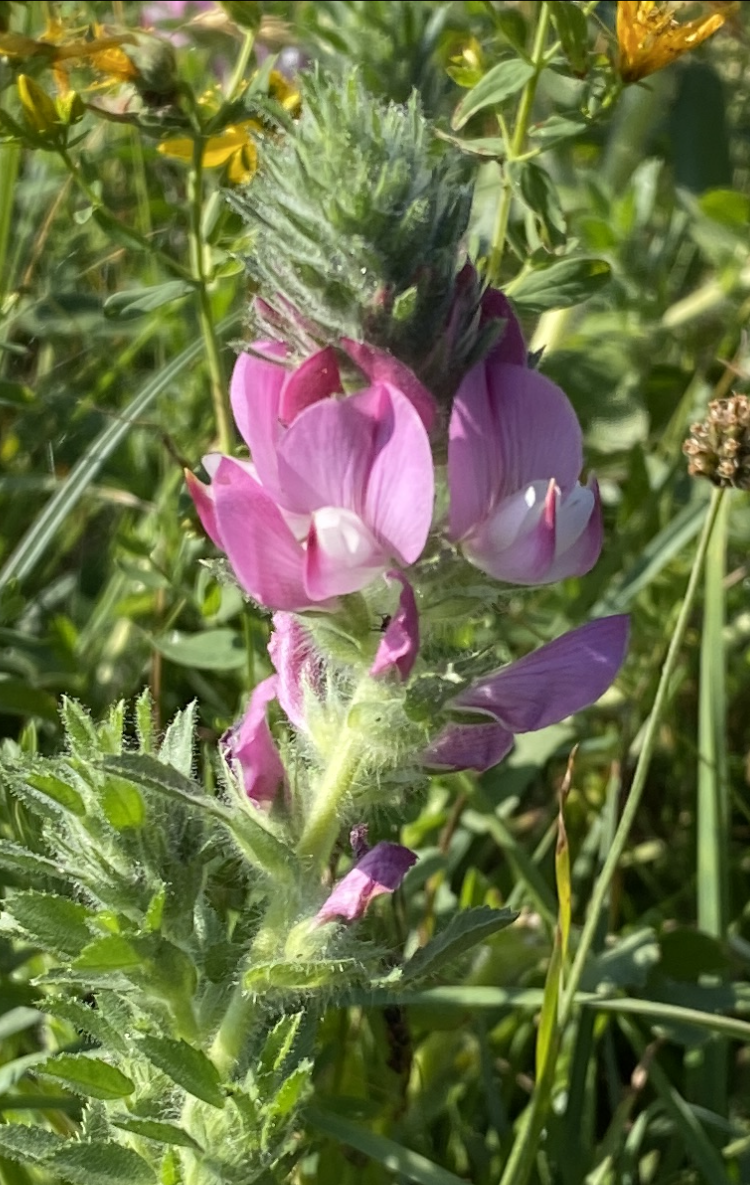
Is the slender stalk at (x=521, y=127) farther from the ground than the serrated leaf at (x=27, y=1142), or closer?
farther from the ground

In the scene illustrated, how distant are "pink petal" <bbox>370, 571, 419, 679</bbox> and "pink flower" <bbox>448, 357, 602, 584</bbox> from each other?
0.25 feet

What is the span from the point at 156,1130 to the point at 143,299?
1.13 m

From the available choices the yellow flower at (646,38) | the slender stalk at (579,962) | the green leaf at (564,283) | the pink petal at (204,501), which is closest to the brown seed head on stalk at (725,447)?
the slender stalk at (579,962)

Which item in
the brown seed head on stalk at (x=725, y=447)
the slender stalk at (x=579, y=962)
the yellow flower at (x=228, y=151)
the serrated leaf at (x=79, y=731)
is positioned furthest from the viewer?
the yellow flower at (x=228, y=151)

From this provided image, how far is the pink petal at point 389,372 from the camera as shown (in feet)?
3.51

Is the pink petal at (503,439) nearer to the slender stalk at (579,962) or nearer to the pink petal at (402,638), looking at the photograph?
the pink petal at (402,638)

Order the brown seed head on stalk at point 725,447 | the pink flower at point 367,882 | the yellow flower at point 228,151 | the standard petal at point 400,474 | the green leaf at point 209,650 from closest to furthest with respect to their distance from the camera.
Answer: the standard petal at point 400,474
the pink flower at point 367,882
the brown seed head on stalk at point 725,447
the yellow flower at point 228,151
the green leaf at point 209,650

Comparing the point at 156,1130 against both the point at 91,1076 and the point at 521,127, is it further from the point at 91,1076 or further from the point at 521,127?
the point at 521,127

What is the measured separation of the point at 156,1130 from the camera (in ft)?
3.76

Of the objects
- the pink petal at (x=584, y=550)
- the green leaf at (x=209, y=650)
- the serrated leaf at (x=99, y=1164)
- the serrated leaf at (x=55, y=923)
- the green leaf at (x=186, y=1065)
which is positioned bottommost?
the green leaf at (x=209, y=650)

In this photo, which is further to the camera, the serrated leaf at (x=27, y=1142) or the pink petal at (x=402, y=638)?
the serrated leaf at (x=27, y=1142)

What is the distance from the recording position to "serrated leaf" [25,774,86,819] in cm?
120

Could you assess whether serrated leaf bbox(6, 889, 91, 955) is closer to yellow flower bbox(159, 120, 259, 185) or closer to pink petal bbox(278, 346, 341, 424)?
pink petal bbox(278, 346, 341, 424)

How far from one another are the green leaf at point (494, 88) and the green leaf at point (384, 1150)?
131 cm
